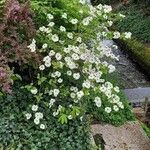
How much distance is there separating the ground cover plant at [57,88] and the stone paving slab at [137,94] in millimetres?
2412

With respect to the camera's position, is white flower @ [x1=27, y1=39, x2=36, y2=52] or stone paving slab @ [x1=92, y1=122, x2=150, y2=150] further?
stone paving slab @ [x1=92, y1=122, x2=150, y2=150]

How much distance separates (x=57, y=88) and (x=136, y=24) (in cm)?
836

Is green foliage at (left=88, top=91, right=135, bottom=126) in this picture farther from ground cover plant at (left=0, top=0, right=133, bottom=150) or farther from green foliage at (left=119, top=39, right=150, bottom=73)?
green foliage at (left=119, top=39, right=150, bottom=73)

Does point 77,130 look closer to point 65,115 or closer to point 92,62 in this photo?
point 65,115

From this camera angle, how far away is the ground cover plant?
567 cm

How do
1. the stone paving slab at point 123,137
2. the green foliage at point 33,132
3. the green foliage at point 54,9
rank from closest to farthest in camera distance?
the green foliage at point 33,132 → the stone paving slab at point 123,137 → the green foliage at point 54,9

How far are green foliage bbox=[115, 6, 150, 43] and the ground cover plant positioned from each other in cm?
676

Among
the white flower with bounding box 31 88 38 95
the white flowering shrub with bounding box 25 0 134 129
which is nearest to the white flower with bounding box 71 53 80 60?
the white flowering shrub with bounding box 25 0 134 129

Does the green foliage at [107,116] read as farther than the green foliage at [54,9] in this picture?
Yes

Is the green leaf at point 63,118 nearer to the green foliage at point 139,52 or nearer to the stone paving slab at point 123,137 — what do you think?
the stone paving slab at point 123,137

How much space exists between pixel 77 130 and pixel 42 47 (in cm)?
108

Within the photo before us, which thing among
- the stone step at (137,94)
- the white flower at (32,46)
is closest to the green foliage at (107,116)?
the white flower at (32,46)

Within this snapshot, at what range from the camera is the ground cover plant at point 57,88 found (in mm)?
5672

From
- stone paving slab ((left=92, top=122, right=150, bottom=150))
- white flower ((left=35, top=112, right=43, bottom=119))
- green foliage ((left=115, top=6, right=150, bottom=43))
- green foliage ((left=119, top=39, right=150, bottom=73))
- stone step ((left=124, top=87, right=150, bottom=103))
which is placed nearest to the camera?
white flower ((left=35, top=112, right=43, bottom=119))
